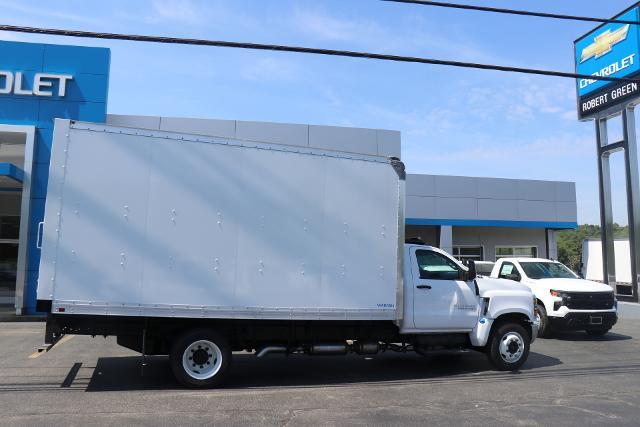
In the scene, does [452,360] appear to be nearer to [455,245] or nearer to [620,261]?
[455,245]

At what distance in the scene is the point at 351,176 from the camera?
25.6ft

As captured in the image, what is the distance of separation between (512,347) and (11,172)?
46.7 feet

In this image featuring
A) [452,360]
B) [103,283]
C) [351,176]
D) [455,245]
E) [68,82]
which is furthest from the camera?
[455,245]

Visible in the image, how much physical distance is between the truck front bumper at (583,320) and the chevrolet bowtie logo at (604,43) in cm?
1487

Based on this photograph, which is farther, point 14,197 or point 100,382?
point 14,197

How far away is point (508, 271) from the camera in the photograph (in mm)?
13492

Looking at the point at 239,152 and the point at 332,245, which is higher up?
the point at 239,152

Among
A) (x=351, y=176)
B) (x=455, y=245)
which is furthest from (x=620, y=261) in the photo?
(x=351, y=176)

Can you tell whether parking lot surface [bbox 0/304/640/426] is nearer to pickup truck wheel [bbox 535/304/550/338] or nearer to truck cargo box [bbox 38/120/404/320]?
truck cargo box [bbox 38/120/404/320]

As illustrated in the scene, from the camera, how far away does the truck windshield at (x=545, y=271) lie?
13.0m

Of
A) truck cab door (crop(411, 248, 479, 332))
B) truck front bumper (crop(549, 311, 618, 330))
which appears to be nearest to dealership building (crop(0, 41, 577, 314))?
truck cab door (crop(411, 248, 479, 332))

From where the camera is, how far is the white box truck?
679cm

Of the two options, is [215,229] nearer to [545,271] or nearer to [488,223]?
[545,271]

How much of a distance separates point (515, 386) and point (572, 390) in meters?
0.77
